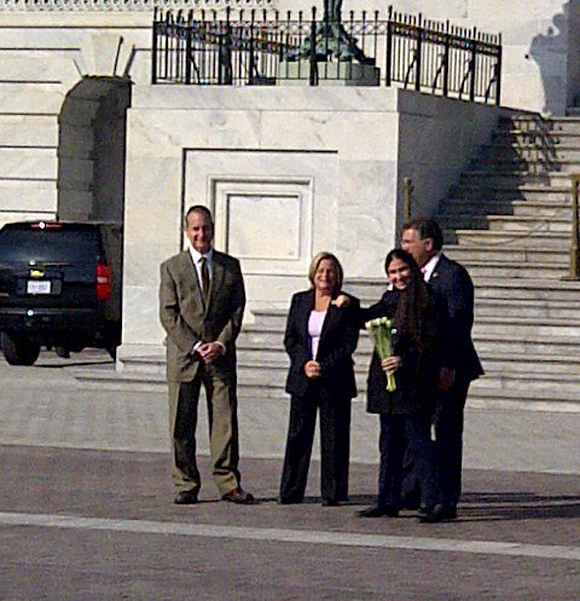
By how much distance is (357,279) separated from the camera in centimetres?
2331

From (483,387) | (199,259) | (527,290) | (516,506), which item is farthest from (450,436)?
(527,290)

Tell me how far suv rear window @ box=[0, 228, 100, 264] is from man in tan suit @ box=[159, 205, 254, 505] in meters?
11.8

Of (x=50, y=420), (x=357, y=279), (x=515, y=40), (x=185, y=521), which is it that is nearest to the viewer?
(x=185, y=521)

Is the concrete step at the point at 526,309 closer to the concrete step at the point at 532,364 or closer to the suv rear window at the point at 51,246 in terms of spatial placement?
the concrete step at the point at 532,364

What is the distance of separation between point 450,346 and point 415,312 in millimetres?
340

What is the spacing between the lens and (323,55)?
25.0 meters

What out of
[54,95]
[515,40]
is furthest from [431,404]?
[54,95]

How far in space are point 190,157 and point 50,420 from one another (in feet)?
18.6

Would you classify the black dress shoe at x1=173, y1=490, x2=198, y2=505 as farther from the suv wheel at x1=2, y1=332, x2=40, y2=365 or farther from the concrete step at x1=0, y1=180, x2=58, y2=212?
the concrete step at x1=0, y1=180, x2=58, y2=212

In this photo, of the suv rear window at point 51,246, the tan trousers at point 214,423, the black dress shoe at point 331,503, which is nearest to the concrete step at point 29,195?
the suv rear window at point 51,246

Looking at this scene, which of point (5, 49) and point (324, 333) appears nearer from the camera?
point (324, 333)

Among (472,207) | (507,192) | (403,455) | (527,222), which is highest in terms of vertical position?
(507,192)

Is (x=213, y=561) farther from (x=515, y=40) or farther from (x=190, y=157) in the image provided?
(x=515, y=40)

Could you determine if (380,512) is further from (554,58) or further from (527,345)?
(554,58)
